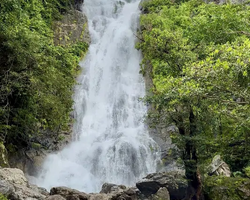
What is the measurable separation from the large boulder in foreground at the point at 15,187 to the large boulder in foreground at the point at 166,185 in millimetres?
4693

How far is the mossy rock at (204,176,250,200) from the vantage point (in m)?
7.81

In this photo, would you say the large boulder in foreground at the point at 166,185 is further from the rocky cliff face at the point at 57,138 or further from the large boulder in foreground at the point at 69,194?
the rocky cliff face at the point at 57,138

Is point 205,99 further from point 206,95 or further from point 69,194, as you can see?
point 69,194

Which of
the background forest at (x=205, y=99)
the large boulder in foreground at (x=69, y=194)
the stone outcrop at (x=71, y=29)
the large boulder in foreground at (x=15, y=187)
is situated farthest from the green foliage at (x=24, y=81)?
the stone outcrop at (x=71, y=29)

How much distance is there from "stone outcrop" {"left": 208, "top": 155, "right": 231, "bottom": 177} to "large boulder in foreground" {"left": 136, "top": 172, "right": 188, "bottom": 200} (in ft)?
3.81

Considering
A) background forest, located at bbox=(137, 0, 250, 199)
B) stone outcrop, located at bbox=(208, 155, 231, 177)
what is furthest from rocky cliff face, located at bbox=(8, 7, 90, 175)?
stone outcrop, located at bbox=(208, 155, 231, 177)

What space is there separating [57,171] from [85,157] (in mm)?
2011

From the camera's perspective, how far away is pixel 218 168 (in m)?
9.61

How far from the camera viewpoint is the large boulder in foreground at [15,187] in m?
6.52

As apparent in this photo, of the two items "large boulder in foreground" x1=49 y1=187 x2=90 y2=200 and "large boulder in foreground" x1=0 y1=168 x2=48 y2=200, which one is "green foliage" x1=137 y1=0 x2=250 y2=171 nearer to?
"large boulder in foreground" x1=49 y1=187 x2=90 y2=200

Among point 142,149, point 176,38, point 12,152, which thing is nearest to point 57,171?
point 12,152

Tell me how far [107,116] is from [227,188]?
526 inches

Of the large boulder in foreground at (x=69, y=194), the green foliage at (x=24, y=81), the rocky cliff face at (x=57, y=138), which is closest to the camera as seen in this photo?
the large boulder in foreground at (x=69, y=194)

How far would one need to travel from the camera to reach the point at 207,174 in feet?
31.0
